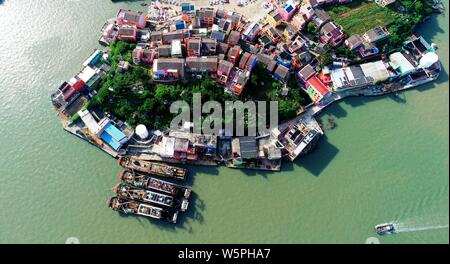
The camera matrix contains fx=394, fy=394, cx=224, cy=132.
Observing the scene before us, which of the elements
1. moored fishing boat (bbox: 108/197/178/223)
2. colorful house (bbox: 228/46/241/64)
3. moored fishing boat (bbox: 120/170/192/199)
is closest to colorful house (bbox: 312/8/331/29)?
colorful house (bbox: 228/46/241/64)


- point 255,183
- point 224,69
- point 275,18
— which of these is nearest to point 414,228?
point 255,183

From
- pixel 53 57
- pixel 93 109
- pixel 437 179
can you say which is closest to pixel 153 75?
pixel 93 109

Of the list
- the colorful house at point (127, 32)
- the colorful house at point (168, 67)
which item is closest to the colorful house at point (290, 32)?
the colorful house at point (168, 67)

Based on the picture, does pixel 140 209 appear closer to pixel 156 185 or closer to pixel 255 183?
pixel 156 185

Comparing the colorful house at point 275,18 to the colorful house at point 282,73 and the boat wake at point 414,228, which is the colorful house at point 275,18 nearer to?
the colorful house at point 282,73

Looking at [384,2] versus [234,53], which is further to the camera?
[384,2]

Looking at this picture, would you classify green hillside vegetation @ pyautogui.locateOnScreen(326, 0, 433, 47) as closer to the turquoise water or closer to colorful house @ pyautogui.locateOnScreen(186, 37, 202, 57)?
the turquoise water
